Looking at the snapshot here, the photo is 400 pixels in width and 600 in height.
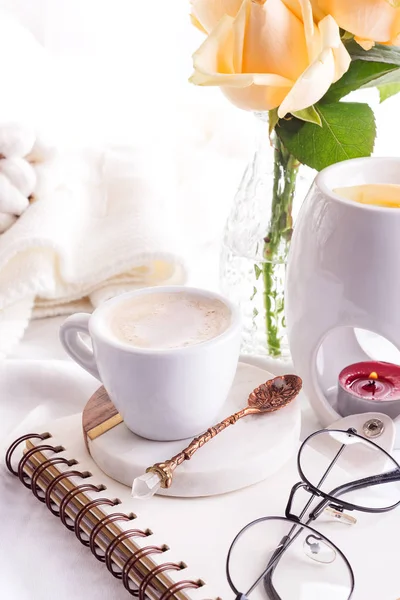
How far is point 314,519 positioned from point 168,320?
16 cm

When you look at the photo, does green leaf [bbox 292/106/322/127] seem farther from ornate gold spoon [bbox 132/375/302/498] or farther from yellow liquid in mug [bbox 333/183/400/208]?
ornate gold spoon [bbox 132/375/302/498]

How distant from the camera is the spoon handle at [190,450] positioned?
508mm

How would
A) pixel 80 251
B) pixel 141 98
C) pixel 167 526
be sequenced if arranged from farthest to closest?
pixel 141 98 < pixel 80 251 < pixel 167 526

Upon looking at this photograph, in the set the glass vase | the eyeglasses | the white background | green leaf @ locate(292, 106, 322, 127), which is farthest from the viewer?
the white background

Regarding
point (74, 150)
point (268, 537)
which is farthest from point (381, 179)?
point (74, 150)

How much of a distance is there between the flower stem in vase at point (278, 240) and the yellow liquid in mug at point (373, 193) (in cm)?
6

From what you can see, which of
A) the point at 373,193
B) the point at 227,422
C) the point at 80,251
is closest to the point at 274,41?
the point at 373,193

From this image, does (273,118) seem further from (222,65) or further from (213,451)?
(213,451)

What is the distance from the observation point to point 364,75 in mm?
580

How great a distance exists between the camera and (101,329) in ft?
1.78

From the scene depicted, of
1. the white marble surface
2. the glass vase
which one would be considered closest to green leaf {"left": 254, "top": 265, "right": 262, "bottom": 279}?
the glass vase

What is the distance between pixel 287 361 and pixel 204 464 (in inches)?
8.7

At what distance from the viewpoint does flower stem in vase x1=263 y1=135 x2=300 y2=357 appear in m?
0.64

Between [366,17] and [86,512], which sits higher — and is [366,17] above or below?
above
